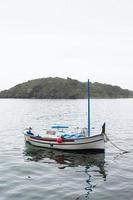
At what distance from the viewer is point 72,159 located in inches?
1321

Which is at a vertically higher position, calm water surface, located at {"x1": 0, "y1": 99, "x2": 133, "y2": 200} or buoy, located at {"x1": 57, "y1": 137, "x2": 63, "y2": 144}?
buoy, located at {"x1": 57, "y1": 137, "x2": 63, "y2": 144}

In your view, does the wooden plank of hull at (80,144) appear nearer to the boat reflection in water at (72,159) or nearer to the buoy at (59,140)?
the buoy at (59,140)

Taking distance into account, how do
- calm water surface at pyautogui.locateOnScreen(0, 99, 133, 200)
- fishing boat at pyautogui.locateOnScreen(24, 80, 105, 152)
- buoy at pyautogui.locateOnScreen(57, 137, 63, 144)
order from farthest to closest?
buoy at pyautogui.locateOnScreen(57, 137, 63, 144), fishing boat at pyautogui.locateOnScreen(24, 80, 105, 152), calm water surface at pyautogui.locateOnScreen(0, 99, 133, 200)

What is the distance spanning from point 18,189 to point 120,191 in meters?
7.38

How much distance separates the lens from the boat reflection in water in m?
28.5

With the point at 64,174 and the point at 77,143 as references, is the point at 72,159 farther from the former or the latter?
the point at 64,174

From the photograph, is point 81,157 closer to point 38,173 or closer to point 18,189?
point 38,173

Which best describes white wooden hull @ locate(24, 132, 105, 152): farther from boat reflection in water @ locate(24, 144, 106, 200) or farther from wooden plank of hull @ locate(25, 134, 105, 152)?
boat reflection in water @ locate(24, 144, 106, 200)

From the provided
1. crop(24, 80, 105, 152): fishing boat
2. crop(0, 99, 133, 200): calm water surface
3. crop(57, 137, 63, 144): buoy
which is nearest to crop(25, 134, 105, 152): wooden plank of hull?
crop(24, 80, 105, 152): fishing boat

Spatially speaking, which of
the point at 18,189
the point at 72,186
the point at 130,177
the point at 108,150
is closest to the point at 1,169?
the point at 18,189

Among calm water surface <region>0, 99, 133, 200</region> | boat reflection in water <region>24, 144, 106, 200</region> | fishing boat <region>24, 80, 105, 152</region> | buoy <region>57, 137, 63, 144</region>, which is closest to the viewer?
calm water surface <region>0, 99, 133, 200</region>

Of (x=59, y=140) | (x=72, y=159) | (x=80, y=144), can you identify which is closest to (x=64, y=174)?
(x=72, y=159)

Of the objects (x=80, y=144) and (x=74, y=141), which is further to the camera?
(x=74, y=141)

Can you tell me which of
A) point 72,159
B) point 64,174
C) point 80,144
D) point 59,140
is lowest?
point 64,174
